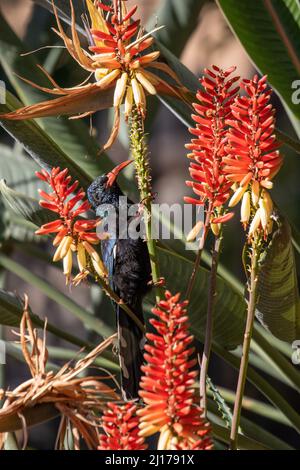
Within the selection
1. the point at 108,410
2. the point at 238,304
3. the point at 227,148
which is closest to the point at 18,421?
the point at 108,410

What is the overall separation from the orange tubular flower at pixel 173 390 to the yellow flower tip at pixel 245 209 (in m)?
0.13

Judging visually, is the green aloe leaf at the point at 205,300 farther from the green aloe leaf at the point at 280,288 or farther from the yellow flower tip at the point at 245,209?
the yellow flower tip at the point at 245,209

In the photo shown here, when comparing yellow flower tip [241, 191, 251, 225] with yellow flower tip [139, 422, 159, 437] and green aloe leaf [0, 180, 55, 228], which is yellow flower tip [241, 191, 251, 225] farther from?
green aloe leaf [0, 180, 55, 228]

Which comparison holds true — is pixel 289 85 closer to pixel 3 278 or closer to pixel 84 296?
pixel 3 278

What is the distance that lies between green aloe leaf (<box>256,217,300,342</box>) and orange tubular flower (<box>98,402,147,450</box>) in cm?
30

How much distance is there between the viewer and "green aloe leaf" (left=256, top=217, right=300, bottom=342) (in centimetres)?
97

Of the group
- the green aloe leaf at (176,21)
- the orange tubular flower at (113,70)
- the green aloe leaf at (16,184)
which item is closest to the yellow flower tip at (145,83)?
the orange tubular flower at (113,70)

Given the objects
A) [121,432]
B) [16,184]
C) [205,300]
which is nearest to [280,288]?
[205,300]

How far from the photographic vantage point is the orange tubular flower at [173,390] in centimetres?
66

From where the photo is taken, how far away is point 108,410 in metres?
0.73

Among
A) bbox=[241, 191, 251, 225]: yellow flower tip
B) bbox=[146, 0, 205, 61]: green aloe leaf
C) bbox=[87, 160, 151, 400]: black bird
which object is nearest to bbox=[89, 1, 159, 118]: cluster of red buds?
bbox=[241, 191, 251, 225]: yellow flower tip

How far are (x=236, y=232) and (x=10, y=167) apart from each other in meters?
1.46

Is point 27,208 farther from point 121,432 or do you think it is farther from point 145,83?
point 121,432

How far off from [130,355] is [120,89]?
2.02 feet
